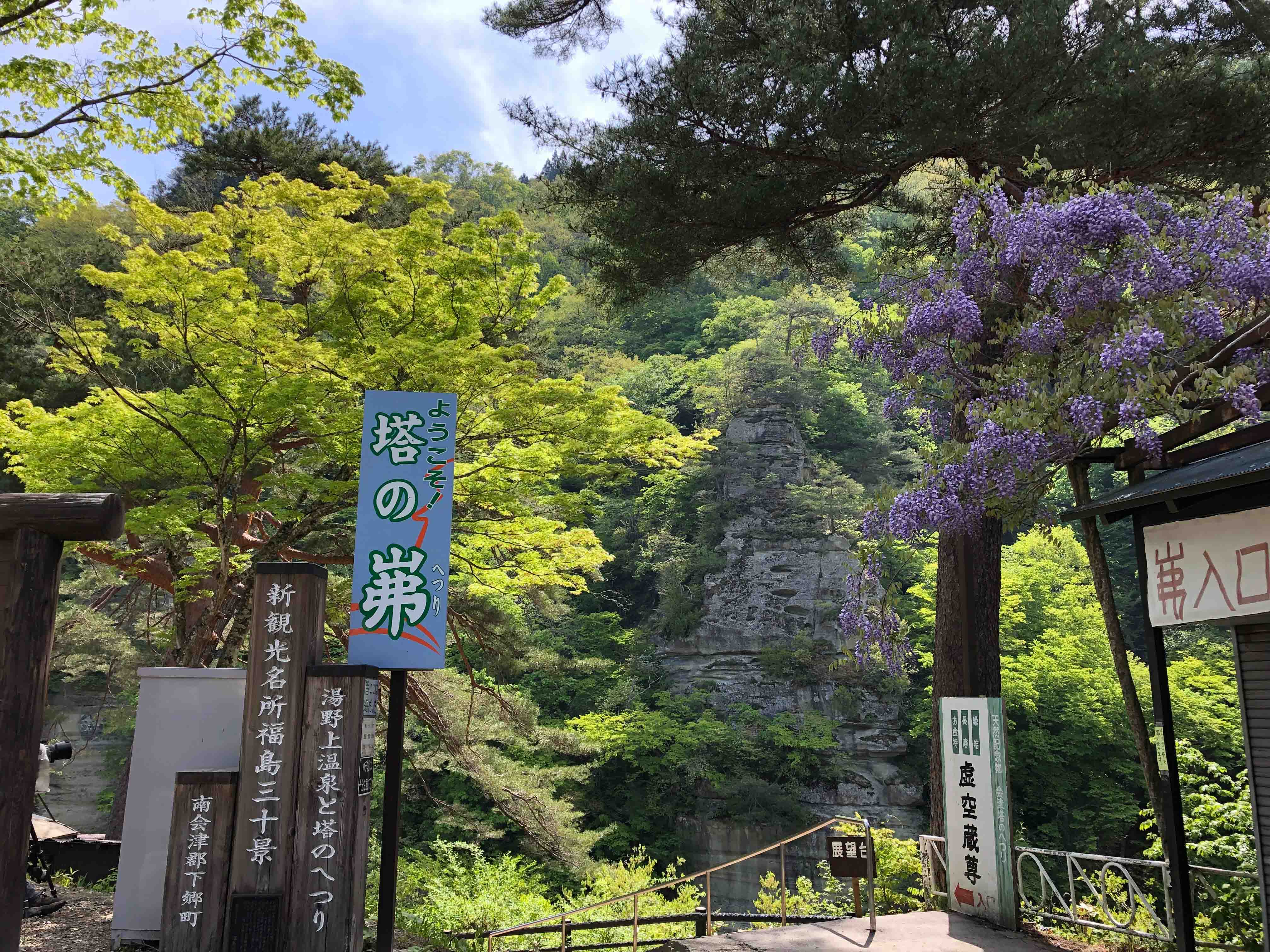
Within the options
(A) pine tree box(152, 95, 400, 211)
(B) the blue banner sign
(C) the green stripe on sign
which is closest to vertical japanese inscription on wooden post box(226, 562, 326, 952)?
A: (B) the blue banner sign

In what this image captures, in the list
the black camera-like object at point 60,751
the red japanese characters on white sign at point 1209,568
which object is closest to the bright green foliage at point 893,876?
the red japanese characters on white sign at point 1209,568

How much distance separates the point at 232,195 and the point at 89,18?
7.10ft

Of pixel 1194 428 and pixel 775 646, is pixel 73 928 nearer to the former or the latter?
pixel 1194 428

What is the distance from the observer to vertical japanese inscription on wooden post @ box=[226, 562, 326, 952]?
4.12 m

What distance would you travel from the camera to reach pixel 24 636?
9.25 feet

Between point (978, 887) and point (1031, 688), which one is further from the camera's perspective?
point (1031, 688)

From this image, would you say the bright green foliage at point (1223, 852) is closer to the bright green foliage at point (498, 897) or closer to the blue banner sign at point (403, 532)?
the blue banner sign at point (403, 532)

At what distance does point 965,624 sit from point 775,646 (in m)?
17.4

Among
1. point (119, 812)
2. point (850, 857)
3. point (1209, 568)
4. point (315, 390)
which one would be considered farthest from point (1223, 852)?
point (119, 812)

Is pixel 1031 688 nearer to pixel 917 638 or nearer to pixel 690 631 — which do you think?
pixel 917 638

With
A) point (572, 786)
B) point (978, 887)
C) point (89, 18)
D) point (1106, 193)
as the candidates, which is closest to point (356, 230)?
point (89, 18)

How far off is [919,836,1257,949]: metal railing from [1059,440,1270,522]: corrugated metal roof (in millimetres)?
2055

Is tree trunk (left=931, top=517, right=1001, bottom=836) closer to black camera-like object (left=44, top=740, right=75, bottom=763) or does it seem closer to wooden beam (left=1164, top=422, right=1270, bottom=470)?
wooden beam (left=1164, top=422, right=1270, bottom=470)

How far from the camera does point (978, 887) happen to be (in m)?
5.86
